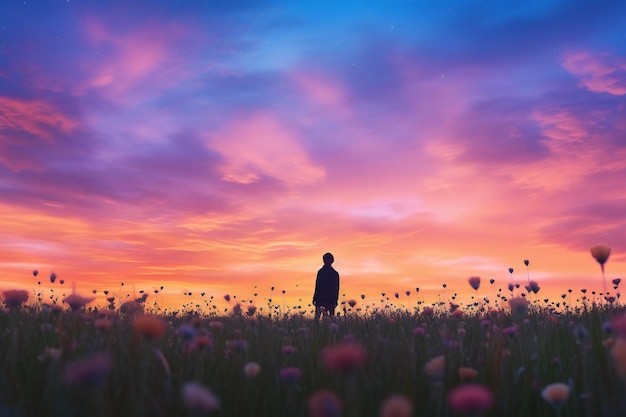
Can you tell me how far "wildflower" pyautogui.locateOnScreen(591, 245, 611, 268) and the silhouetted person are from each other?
12.4 meters

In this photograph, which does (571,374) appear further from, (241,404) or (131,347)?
(131,347)

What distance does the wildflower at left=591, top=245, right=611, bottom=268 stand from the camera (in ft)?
10.8

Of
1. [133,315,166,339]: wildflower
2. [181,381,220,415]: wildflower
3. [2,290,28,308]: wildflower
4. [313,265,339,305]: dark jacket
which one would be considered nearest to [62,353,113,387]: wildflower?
[181,381,220,415]: wildflower

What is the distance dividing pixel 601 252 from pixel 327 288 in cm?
1253

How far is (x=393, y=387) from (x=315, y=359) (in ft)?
4.38

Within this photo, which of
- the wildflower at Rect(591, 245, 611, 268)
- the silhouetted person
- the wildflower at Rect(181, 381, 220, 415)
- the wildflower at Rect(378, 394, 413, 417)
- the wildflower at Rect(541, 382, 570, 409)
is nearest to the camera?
the wildflower at Rect(378, 394, 413, 417)

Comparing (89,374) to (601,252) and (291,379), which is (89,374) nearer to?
(291,379)

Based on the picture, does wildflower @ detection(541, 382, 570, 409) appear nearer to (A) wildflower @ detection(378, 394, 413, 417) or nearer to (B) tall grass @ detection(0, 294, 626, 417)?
(B) tall grass @ detection(0, 294, 626, 417)

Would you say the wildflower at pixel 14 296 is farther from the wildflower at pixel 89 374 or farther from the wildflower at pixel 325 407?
the wildflower at pixel 325 407

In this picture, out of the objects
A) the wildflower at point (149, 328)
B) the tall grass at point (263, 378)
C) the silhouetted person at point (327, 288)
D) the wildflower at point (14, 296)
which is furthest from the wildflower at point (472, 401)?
the silhouetted person at point (327, 288)

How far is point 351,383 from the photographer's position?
1.96 metres

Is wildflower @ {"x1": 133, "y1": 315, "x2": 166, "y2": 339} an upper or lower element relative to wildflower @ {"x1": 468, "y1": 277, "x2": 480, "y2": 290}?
lower

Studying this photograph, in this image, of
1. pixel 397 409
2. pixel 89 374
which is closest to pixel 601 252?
pixel 397 409

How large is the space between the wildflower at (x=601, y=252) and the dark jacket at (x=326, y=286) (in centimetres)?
1246
